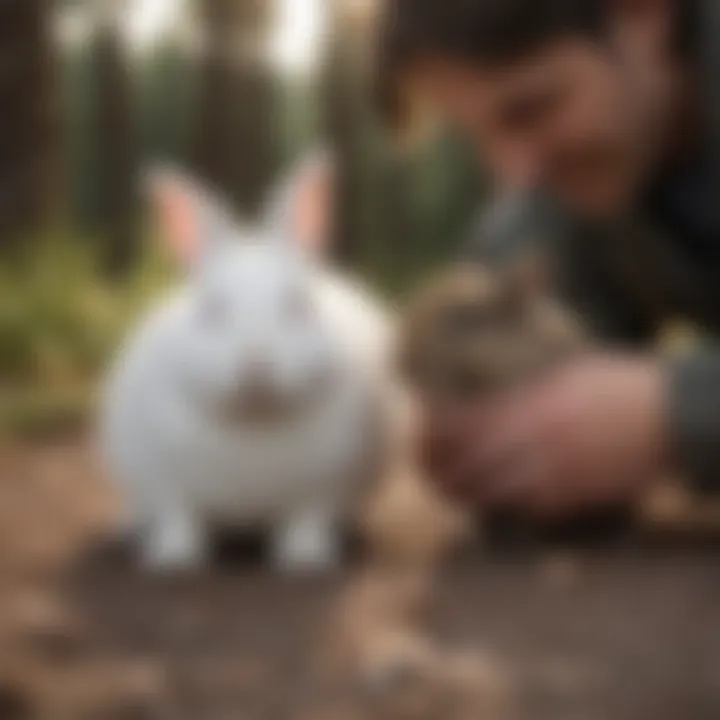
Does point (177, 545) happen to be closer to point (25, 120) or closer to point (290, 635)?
point (290, 635)

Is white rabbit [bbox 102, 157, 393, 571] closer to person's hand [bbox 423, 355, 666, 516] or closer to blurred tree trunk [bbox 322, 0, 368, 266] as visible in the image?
person's hand [bbox 423, 355, 666, 516]

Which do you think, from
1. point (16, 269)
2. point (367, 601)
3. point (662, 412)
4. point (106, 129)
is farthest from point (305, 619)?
point (106, 129)

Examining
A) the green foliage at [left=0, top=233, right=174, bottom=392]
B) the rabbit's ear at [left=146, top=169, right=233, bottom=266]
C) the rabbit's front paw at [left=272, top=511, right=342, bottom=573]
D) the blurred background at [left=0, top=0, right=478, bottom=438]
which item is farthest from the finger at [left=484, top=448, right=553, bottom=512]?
the blurred background at [left=0, top=0, right=478, bottom=438]

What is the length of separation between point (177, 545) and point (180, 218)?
0.20m

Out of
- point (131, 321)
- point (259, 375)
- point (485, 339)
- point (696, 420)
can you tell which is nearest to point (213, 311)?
point (259, 375)

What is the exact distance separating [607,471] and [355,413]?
0.49ft

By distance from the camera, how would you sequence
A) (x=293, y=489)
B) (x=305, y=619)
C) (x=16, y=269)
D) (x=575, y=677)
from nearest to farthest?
(x=575, y=677)
(x=305, y=619)
(x=293, y=489)
(x=16, y=269)

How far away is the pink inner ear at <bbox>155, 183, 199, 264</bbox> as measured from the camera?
931 millimetres

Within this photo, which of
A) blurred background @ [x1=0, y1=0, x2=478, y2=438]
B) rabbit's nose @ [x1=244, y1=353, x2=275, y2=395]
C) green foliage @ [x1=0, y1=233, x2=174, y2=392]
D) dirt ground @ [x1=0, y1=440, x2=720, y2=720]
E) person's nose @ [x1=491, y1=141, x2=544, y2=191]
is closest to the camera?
dirt ground @ [x1=0, y1=440, x2=720, y2=720]

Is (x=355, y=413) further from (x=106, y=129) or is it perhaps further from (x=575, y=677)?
(x=106, y=129)

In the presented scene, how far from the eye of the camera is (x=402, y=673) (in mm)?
681

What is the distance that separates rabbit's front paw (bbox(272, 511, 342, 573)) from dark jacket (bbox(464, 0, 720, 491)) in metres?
0.21

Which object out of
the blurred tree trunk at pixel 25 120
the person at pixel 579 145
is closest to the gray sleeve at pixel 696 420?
the person at pixel 579 145

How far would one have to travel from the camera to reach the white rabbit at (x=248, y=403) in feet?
2.81
